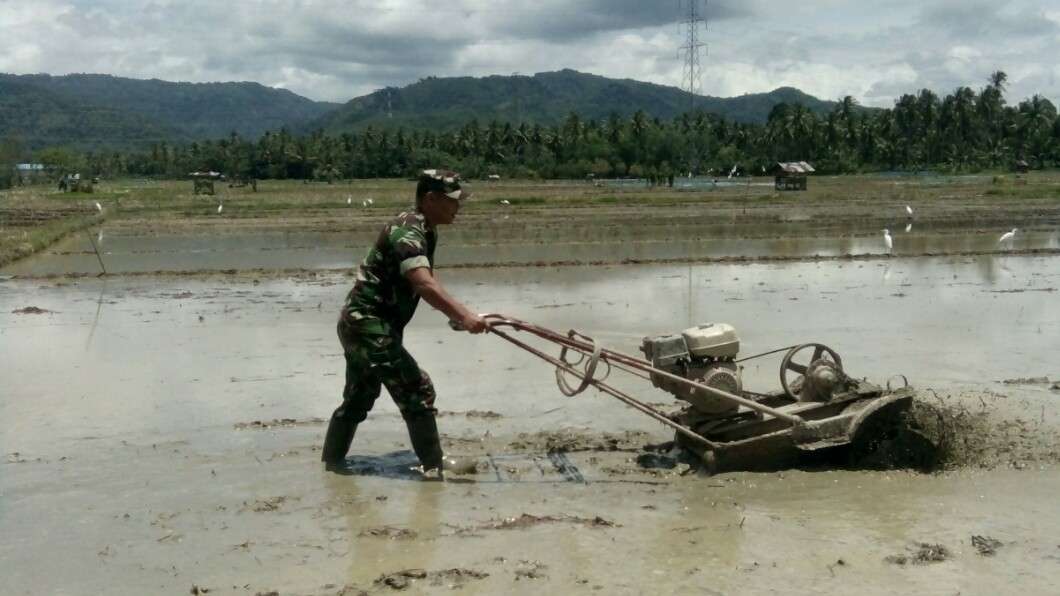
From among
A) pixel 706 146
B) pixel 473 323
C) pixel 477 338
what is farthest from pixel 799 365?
pixel 706 146

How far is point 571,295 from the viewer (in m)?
15.0

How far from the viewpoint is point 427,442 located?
602 centimetres

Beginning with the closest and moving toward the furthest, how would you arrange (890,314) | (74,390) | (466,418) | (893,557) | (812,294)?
(893,557)
(466,418)
(74,390)
(890,314)
(812,294)

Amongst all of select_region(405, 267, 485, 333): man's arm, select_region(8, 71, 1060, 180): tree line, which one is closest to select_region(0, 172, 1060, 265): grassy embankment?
select_region(405, 267, 485, 333): man's arm

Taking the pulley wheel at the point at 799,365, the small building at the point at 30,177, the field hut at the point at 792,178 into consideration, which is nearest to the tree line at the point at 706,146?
the small building at the point at 30,177

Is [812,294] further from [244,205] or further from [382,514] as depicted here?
[244,205]

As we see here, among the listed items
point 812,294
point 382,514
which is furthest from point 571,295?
point 382,514

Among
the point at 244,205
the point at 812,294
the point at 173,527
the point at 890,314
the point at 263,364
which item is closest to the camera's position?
the point at 173,527

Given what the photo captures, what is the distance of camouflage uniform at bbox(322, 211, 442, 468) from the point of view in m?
5.89

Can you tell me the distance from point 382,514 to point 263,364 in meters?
4.78

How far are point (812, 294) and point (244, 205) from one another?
3284 centimetres

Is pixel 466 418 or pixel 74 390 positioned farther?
pixel 74 390

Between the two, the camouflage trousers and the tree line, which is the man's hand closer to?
the camouflage trousers

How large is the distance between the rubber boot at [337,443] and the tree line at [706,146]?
76.3 metres
